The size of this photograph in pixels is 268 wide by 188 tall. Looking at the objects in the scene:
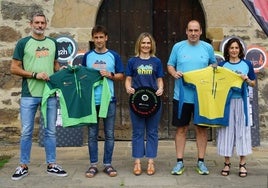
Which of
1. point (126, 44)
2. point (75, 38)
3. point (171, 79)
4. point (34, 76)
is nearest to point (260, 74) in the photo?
point (171, 79)

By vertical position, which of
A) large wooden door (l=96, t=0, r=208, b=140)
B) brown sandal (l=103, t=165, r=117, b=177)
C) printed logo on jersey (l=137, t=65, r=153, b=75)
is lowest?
brown sandal (l=103, t=165, r=117, b=177)

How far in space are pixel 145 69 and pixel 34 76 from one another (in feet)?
3.92

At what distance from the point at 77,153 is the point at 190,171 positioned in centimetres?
173

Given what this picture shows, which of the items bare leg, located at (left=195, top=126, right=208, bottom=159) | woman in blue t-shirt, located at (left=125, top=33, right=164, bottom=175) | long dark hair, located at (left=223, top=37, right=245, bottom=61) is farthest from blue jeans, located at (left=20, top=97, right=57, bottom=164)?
long dark hair, located at (left=223, top=37, right=245, bottom=61)

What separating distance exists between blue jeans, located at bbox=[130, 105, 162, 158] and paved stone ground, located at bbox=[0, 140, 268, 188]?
257 millimetres

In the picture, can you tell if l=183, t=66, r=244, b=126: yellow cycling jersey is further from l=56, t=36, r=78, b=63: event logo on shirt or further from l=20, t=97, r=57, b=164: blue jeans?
l=56, t=36, r=78, b=63: event logo on shirt

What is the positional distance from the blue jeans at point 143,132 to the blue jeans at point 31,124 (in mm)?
890

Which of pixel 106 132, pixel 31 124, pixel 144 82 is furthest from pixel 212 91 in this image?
pixel 31 124

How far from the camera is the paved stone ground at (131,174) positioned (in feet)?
16.1

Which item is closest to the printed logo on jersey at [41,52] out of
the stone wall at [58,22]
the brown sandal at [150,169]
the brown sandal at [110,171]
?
the brown sandal at [110,171]

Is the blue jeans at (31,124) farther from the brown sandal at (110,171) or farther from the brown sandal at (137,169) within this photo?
the brown sandal at (137,169)

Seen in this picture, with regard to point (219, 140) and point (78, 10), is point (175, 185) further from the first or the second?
point (78, 10)

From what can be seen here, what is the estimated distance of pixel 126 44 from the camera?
7.30 meters

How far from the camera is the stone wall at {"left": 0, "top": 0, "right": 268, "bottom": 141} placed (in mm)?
6934
